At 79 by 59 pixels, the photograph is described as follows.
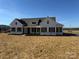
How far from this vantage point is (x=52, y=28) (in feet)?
107

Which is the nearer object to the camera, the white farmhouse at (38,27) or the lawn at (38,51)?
the lawn at (38,51)

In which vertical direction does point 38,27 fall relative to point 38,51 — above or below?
above

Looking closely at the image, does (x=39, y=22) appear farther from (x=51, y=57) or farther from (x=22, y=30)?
(x=51, y=57)

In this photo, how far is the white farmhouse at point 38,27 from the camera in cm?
3216

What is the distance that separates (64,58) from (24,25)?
29.4 m

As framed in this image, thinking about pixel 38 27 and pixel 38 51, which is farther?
pixel 38 27

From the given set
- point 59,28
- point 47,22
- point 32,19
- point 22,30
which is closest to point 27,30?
point 22,30

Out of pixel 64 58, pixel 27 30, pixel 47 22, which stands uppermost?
pixel 47 22

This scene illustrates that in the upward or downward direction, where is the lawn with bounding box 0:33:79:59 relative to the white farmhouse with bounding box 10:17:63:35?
downward

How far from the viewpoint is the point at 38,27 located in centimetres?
3406

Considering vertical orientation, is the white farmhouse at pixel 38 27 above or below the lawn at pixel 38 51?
above

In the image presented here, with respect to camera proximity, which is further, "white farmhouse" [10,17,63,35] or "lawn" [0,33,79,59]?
"white farmhouse" [10,17,63,35]

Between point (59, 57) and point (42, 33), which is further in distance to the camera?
point (42, 33)

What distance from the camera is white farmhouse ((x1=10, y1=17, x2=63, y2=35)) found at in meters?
32.2
